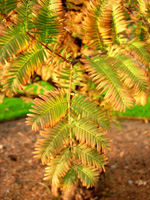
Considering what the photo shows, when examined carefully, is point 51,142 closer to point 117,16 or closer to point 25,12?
point 25,12

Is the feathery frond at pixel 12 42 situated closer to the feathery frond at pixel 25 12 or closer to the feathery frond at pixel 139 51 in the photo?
the feathery frond at pixel 25 12

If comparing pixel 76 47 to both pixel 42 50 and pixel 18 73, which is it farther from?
pixel 18 73

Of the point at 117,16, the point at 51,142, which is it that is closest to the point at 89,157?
the point at 51,142

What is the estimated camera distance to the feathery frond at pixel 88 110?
102 centimetres

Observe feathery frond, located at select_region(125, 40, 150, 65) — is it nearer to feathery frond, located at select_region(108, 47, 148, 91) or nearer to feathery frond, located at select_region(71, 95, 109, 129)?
feathery frond, located at select_region(108, 47, 148, 91)

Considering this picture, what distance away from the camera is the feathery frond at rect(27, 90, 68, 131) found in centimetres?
93

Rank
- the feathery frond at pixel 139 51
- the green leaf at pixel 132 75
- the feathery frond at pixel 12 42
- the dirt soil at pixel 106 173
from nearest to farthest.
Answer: the feathery frond at pixel 12 42 → the green leaf at pixel 132 75 → the feathery frond at pixel 139 51 → the dirt soil at pixel 106 173

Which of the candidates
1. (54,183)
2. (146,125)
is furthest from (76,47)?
(146,125)

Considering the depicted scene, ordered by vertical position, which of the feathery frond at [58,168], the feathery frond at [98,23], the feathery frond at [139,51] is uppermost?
the feathery frond at [98,23]

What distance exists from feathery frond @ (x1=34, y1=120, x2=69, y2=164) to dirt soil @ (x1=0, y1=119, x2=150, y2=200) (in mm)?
1446

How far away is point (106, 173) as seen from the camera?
281cm

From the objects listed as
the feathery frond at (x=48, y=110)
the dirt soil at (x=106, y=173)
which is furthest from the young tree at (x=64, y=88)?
the dirt soil at (x=106, y=173)

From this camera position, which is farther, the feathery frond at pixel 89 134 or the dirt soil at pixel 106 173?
the dirt soil at pixel 106 173

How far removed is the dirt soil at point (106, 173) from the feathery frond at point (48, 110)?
148 centimetres
